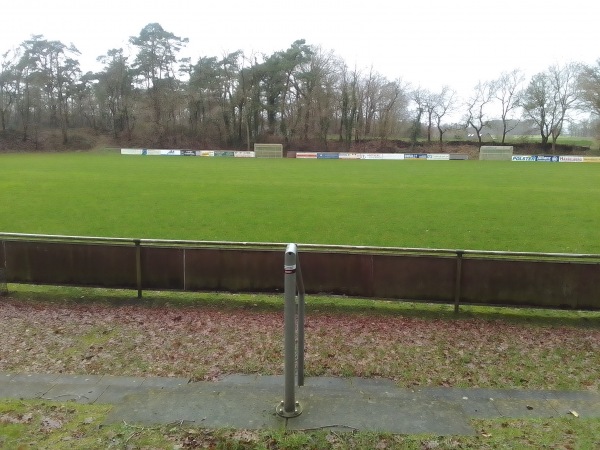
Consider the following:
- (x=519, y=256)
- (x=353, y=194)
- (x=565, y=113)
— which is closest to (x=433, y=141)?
(x=565, y=113)

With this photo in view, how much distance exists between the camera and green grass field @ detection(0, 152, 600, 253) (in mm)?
12312

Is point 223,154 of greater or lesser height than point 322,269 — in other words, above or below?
above

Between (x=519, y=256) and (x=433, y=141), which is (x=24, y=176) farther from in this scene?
(x=433, y=141)

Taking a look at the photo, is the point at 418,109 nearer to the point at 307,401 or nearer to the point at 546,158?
the point at 546,158

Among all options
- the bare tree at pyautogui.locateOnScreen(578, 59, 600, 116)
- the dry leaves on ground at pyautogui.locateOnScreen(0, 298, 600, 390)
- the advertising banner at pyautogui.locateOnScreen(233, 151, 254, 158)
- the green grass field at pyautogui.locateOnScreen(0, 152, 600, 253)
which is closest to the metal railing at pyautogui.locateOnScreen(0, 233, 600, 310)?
the dry leaves on ground at pyautogui.locateOnScreen(0, 298, 600, 390)

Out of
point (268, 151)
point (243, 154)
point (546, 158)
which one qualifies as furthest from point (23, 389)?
point (546, 158)

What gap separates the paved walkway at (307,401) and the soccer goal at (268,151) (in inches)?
2338

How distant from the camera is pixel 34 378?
448 cm

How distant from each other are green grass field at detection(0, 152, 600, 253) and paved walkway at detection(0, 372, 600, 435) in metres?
7.31

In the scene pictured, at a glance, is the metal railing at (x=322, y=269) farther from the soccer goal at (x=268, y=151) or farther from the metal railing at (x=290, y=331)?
the soccer goal at (x=268, y=151)

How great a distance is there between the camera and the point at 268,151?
64.0 m

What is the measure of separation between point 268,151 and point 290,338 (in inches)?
2428

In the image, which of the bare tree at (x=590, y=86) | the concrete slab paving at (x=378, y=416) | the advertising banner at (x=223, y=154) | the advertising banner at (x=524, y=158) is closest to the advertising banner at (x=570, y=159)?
the advertising banner at (x=524, y=158)

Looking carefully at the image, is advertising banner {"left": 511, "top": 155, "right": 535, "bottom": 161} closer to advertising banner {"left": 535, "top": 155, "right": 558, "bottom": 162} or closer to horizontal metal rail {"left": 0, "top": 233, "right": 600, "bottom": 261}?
advertising banner {"left": 535, "top": 155, "right": 558, "bottom": 162}
